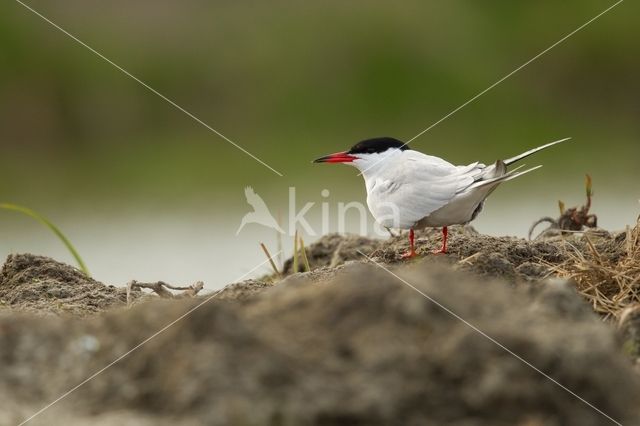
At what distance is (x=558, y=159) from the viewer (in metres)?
12.7

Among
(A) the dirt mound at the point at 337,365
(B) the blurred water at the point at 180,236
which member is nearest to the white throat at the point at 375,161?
(B) the blurred water at the point at 180,236

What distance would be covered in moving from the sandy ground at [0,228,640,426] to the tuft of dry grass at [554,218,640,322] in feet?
3.84

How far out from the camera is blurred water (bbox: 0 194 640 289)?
9719 mm

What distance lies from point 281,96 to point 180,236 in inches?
Answer: 131

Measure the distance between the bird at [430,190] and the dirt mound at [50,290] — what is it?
57.4 inches

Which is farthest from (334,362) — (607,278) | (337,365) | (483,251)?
(483,251)

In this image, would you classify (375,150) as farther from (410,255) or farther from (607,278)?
(607,278)

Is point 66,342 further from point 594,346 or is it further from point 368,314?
point 594,346

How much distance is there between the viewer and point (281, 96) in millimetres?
13789

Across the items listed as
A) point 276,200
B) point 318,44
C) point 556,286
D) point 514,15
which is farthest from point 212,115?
point 556,286

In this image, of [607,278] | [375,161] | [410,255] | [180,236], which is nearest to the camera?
[607,278]

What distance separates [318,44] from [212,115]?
159cm

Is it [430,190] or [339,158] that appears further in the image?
[339,158]

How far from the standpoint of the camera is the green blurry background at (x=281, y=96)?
12.3m
